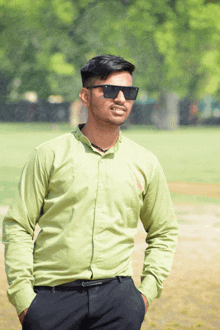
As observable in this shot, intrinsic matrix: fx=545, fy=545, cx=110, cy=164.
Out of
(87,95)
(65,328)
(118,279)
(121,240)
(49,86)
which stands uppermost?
(87,95)

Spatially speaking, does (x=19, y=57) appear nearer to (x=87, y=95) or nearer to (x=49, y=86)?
(x=49, y=86)

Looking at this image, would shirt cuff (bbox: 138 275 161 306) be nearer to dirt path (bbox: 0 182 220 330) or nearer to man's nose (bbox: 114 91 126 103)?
man's nose (bbox: 114 91 126 103)

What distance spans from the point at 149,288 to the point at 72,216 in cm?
53

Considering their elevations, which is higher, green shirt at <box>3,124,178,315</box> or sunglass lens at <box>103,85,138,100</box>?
sunglass lens at <box>103,85,138,100</box>

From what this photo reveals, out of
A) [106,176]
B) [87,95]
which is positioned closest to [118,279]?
[106,176]

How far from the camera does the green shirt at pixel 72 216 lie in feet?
8.04

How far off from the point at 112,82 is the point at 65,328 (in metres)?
1.16

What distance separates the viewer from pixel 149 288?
2613 millimetres

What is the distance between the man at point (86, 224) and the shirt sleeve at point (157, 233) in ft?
0.04

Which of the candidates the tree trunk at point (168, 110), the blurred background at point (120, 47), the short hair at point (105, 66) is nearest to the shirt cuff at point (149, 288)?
the short hair at point (105, 66)

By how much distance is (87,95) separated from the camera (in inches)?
106

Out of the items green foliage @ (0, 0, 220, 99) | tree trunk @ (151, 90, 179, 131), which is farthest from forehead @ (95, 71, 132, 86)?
tree trunk @ (151, 90, 179, 131)

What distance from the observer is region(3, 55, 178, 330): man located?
7.98ft

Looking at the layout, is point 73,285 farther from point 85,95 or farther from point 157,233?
point 85,95
